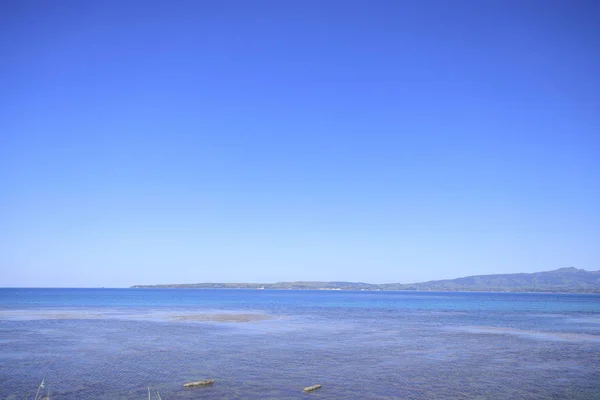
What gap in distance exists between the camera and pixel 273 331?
39.1 m

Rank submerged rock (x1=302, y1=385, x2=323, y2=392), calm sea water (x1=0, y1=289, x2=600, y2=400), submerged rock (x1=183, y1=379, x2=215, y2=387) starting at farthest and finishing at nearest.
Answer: submerged rock (x1=183, y1=379, x2=215, y2=387) → calm sea water (x1=0, y1=289, x2=600, y2=400) → submerged rock (x1=302, y1=385, x2=323, y2=392)

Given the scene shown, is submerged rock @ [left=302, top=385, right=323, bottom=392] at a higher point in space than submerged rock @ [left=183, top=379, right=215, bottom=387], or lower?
lower

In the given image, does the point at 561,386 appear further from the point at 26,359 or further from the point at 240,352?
the point at 26,359

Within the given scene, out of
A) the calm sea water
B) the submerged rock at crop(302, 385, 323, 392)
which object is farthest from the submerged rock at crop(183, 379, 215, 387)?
the submerged rock at crop(302, 385, 323, 392)

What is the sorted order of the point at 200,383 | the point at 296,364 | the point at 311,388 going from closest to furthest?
the point at 311,388
the point at 200,383
the point at 296,364

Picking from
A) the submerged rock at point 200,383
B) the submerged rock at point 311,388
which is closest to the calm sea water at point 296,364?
the submerged rock at point 311,388

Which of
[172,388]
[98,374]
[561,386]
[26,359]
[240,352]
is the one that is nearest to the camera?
[172,388]

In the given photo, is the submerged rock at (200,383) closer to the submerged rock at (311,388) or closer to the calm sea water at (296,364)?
the calm sea water at (296,364)

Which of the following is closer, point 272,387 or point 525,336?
point 272,387

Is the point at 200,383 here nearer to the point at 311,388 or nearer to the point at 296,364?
the point at 311,388

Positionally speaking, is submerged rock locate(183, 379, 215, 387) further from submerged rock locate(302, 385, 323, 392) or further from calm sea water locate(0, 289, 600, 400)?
submerged rock locate(302, 385, 323, 392)

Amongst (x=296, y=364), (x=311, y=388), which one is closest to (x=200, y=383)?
(x=311, y=388)

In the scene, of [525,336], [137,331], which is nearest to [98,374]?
[137,331]

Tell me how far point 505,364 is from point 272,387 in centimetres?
1404
